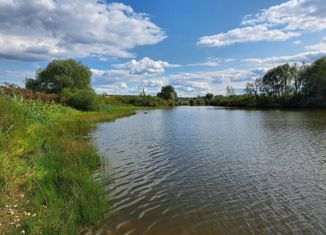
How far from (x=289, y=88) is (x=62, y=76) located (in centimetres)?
6293

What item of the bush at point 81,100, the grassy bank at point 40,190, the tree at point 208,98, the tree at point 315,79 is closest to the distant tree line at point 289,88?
the tree at point 315,79

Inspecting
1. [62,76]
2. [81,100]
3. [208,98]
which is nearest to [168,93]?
[208,98]

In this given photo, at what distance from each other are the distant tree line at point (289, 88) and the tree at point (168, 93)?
24788 millimetres

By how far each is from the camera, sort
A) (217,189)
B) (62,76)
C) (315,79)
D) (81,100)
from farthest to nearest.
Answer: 1. (315,79)
2. (62,76)
3. (81,100)
4. (217,189)

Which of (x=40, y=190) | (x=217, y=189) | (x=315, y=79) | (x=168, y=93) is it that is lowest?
(x=217, y=189)

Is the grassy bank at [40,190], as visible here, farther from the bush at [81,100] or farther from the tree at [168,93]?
the tree at [168,93]

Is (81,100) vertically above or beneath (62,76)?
beneath

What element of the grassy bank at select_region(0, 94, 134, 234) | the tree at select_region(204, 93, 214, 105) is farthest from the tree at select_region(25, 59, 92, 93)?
the tree at select_region(204, 93, 214, 105)

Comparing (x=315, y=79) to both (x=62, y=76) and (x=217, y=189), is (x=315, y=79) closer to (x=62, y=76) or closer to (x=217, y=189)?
(x=62, y=76)

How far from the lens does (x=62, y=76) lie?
5884 centimetres

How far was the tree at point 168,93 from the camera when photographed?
129900 mm

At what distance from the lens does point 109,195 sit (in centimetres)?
930

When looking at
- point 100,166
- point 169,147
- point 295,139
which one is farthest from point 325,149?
point 100,166

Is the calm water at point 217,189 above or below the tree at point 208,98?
below
